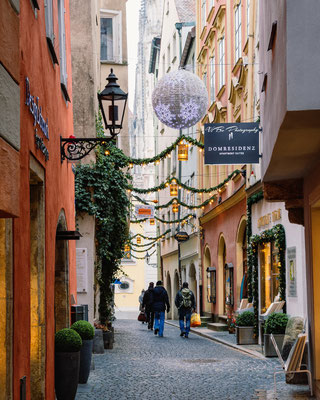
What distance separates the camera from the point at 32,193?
922 cm

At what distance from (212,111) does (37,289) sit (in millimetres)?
22646

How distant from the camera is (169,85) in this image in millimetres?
15219

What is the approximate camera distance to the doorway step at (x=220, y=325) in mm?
26766

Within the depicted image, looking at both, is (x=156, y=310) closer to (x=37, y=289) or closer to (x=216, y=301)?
(x=216, y=301)

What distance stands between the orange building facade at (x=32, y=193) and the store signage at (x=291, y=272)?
5.26 meters

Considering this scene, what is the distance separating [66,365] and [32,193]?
2.57 m

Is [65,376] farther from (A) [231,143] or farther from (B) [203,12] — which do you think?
(B) [203,12]

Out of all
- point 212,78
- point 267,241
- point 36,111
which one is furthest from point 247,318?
point 212,78

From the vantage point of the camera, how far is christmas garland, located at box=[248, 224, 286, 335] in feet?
56.9

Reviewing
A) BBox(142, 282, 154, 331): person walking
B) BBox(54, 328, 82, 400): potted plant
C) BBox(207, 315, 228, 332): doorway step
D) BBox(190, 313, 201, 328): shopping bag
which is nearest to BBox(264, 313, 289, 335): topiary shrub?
BBox(54, 328, 82, 400): potted plant

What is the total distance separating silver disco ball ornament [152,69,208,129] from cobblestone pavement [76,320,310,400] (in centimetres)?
482

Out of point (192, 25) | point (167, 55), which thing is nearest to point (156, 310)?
point (192, 25)

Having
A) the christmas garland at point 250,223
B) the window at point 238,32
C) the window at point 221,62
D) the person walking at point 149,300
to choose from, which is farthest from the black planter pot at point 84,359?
the window at point 221,62

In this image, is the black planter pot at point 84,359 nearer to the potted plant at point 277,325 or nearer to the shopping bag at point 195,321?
the potted plant at point 277,325
